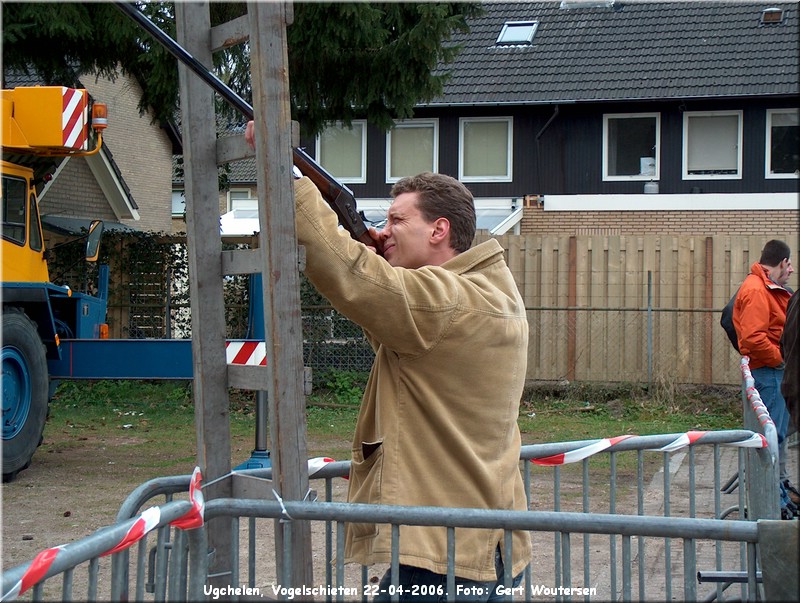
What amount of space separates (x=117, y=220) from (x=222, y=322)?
60.5 feet

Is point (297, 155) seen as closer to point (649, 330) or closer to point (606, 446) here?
point (606, 446)

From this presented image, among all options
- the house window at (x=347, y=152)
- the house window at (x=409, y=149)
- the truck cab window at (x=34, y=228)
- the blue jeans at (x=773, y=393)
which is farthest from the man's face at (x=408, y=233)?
the house window at (x=347, y=152)

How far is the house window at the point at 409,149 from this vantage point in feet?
74.4

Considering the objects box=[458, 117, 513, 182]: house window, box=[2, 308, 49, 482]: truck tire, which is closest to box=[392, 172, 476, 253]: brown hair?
box=[2, 308, 49, 482]: truck tire

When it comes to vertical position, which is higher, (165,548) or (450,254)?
(450,254)

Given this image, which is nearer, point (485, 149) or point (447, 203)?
point (447, 203)

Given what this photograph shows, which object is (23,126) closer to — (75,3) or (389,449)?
(75,3)

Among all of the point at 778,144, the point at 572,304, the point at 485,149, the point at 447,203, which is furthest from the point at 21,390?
the point at 778,144

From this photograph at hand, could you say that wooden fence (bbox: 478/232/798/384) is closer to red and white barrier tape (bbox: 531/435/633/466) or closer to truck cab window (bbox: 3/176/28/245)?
truck cab window (bbox: 3/176/28/245)

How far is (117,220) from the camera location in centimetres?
2033

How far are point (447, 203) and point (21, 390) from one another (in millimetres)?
7558

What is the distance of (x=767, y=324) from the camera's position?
8461 millimetres

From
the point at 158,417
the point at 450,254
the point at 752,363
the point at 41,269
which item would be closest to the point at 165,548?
the point at 450,254

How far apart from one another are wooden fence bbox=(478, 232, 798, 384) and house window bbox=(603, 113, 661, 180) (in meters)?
7.07
